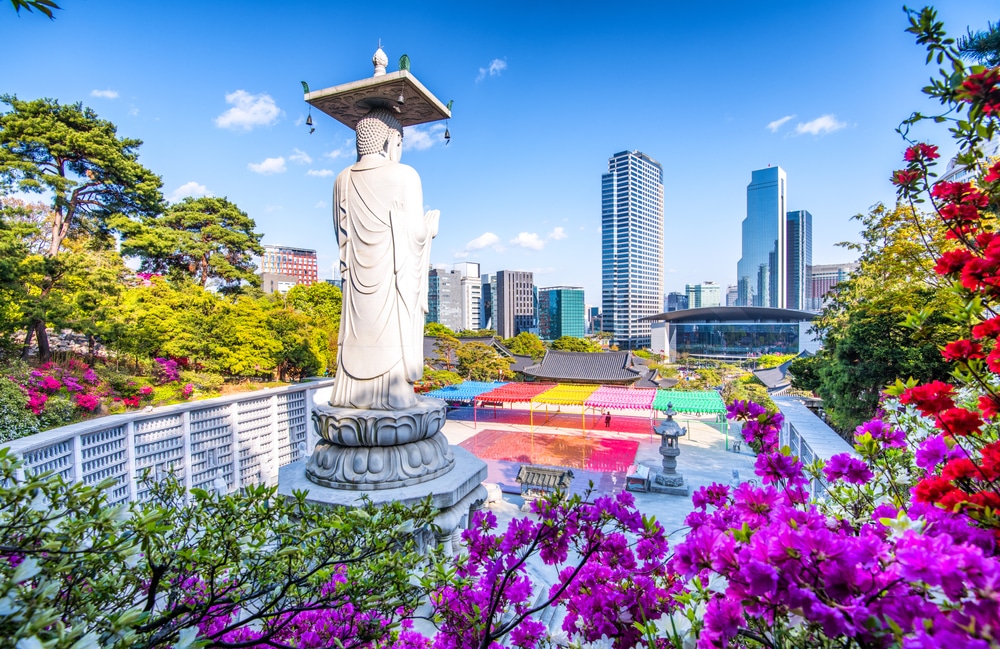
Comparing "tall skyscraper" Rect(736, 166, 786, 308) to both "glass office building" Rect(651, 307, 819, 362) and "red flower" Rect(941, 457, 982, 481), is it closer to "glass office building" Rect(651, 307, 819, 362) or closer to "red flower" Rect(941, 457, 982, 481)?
"glass office building" Rect(651, 307, 819, 362)

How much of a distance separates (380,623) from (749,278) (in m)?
117

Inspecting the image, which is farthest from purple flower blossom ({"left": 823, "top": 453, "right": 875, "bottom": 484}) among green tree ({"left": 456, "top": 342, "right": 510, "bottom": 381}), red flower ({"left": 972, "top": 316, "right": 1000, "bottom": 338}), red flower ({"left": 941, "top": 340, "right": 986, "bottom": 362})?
green tree ({"left": 456, "top": 342, "right": 510, "bottom": 381})

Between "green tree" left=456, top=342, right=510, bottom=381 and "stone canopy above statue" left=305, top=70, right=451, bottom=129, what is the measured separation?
15.4 m

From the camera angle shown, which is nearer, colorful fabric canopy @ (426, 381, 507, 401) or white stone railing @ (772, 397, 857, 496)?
white stone railing @ (772, 397, 857, 496)

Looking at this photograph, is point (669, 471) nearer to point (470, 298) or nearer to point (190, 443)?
point (190, 443)

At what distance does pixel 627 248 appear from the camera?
66062 mm

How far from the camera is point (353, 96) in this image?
4.77 meters

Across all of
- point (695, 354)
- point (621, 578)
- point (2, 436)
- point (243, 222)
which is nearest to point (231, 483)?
point (2, 436)

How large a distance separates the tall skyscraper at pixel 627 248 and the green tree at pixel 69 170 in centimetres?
5802

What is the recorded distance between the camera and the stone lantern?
9144 millimetres

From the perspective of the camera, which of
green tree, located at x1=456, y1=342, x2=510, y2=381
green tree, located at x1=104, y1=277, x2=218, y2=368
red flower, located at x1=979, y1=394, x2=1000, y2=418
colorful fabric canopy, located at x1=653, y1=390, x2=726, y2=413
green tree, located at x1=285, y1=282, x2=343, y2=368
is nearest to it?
red flower, located at x1=979, y1=394, x2=1000, y2=418

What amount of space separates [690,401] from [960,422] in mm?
12775

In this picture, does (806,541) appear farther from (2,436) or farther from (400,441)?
(2,436)

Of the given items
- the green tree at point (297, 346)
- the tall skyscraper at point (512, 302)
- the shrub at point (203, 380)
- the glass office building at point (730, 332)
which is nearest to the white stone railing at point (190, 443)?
the shrub at point (203, 380)
